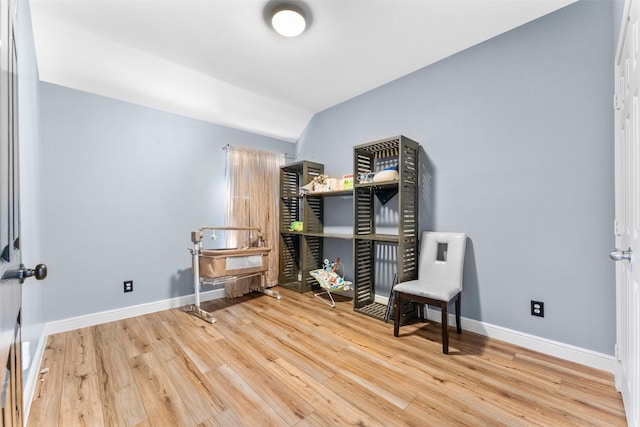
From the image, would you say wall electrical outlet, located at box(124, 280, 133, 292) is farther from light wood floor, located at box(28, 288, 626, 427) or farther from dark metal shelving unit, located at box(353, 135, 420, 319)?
dark metal shelving unit, located at box(353, 135, 420, 319)

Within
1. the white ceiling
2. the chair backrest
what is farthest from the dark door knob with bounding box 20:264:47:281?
the chair backrest

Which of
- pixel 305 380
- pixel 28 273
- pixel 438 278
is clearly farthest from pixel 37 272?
pixel 438 278

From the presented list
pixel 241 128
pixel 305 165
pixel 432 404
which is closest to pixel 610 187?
pixel 432 404

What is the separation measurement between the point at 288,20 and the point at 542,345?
10.3 feet

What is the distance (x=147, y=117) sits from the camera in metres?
3.02

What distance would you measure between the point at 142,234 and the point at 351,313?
242cm

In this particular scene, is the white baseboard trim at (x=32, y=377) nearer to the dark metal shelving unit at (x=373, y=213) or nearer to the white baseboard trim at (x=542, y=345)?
the dark metal shelving unit at (x=373, y=213)

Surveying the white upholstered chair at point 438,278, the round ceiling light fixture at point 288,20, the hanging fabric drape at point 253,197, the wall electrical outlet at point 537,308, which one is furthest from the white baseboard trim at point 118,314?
the wall electrical outlet at point 537,308

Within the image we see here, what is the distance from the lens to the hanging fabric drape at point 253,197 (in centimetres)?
362

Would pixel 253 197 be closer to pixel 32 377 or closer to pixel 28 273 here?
pixel 32 377

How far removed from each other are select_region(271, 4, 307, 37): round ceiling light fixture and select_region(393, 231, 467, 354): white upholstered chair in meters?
2.11

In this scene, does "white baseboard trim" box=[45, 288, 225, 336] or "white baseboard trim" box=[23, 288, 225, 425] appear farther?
"white baseboard trim" box=[45, 288, 225, 336]

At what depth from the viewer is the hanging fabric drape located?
3.62 m

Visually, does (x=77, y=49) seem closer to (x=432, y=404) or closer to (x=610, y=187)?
(x=432, y=404)
